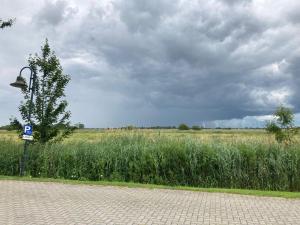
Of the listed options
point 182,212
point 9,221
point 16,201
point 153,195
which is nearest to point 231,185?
point 153,195

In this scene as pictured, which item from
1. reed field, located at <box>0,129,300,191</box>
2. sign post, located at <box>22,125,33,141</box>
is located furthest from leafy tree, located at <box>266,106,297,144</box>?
sign post, located at <box>22,125,33,141</box>

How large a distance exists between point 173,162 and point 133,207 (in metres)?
6.56

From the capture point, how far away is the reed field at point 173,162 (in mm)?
15633

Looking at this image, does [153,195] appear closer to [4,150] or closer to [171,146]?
[171,146]

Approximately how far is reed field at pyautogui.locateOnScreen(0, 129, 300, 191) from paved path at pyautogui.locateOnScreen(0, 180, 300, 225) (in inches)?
130

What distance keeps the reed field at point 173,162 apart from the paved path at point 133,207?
3307mm

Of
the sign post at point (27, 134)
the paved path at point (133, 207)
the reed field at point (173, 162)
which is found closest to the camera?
the paved path at point (133, 207)

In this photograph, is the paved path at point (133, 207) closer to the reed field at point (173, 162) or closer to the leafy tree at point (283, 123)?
the reed field at point (173, 162)

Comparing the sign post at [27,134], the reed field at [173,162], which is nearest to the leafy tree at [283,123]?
the reed field at [173,162]

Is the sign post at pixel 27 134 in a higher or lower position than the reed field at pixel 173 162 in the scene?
higher

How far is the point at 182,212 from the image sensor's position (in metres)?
9.44

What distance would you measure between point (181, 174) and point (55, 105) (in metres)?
7.07

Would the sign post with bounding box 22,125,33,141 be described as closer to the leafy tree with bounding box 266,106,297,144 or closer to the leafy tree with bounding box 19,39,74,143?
the leafy tree with bounding box 19,39,74,143

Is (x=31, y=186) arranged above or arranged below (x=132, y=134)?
below
